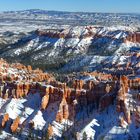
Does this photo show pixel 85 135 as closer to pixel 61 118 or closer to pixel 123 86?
pixel 61 118

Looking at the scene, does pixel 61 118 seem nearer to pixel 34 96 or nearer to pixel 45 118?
pixel 45 118

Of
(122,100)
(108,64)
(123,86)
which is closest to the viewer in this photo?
(122,100)

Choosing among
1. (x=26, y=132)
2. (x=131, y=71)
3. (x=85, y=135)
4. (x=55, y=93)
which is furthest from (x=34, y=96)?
(x=131, y=71)

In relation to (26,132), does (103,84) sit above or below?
above

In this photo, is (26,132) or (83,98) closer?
(26,132)

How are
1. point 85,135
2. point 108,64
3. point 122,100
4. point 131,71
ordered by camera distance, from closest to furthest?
point 85,135 → point 122,100 → point 131,71 → point 108,64

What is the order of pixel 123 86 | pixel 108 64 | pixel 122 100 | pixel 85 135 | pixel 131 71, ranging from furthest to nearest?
pixel 108 64
pixel 131 71
pixel 123 86
pixel 122 100
pixel 85 135

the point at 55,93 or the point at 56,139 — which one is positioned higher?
the point at 55,93

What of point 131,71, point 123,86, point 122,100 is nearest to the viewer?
point 122,100

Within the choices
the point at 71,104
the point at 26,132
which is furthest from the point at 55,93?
the point at 26,132
